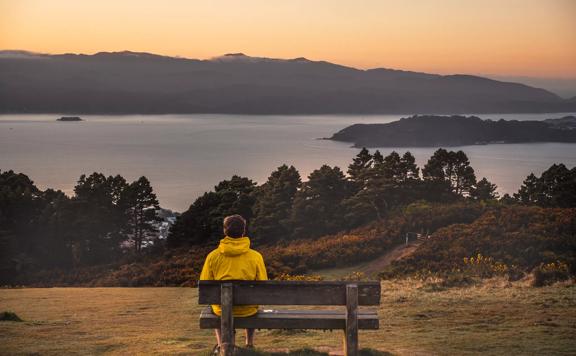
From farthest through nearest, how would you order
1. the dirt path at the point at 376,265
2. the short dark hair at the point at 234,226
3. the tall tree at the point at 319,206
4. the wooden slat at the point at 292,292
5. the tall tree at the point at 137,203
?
the tall tree at the point at 137,203, the tall tree at the point at 319,206, the dirt path at the point at 376,265, the short dark hair at the point at 234,226, the wooden slat at the point at 292,292

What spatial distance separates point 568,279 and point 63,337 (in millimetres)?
10559

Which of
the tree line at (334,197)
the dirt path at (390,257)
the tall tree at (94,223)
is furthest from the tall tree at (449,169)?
the tall tree at (94,223)

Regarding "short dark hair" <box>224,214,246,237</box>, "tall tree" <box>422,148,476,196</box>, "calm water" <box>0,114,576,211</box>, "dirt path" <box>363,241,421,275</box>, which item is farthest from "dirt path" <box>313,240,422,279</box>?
"calm water" <box>0,114,576,211</box>

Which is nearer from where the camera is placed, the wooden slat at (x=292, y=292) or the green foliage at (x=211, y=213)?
the wooden slat at (x=292, y=292)

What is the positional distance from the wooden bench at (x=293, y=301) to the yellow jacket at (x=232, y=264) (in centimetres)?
27

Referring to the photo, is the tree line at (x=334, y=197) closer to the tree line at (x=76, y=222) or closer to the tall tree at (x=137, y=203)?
the tall tree at (x=137, y=203)

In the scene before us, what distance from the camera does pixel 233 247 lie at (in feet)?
21.5

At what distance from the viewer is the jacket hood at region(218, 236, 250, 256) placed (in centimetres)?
656

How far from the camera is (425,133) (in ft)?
573

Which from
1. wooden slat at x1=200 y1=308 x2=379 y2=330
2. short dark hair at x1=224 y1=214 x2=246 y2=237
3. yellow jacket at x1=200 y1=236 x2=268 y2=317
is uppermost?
short dark hair at x1=224 y1=214 x2=246 y2=237

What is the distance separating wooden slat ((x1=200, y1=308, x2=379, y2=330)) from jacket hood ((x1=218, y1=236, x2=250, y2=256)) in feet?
2.18

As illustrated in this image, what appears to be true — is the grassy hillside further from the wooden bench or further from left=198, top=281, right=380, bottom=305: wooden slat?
left=198, top=281, right=380, bottom=305: wooden slat

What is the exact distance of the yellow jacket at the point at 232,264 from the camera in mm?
6559

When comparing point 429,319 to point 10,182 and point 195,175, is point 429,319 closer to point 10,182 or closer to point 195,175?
point 10,182
